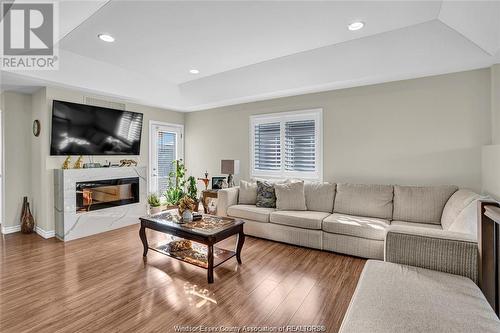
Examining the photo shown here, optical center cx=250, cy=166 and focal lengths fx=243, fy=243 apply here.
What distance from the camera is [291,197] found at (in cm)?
396

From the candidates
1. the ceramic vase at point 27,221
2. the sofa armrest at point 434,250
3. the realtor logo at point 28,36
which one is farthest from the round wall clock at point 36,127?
the sofa armrest at point 434,250

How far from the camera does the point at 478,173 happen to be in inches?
127

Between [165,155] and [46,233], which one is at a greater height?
[165,155]

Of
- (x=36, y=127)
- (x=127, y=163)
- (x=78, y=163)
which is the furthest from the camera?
(x=127, y=163)

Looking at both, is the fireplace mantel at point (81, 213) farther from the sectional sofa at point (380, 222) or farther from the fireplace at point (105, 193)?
the sectional sofa at point (380, 222)

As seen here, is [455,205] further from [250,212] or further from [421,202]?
[250,212]

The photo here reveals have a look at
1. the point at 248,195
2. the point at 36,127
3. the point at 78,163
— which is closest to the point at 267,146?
the point at 248,195

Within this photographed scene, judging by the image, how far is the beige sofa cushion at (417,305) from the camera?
4.00ft

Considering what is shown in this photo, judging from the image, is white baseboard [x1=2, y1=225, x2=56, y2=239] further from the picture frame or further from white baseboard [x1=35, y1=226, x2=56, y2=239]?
the picture frame

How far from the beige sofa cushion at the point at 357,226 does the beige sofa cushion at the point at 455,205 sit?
0.61 meters

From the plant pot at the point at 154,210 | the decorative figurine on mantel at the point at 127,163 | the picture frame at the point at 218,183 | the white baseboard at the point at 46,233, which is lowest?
the white baseboard at the point at 46,233

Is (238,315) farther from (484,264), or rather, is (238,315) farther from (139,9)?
(139,9)

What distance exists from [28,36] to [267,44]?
9.56ft

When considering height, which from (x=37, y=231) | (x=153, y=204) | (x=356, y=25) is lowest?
(x=37, y=231)
